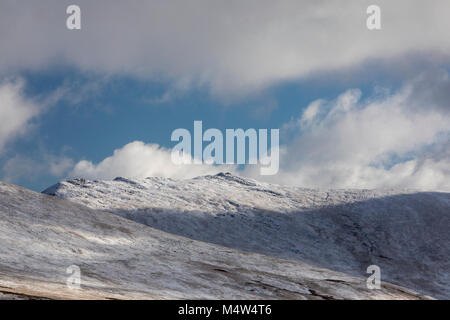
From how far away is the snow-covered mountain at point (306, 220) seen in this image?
6925 cm

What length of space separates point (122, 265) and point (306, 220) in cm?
5547

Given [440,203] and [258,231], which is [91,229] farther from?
[440,203]

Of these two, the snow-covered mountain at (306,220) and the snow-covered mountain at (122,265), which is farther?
the snow-covered mountain at (306,220)

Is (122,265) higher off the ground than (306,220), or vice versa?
(306,220)

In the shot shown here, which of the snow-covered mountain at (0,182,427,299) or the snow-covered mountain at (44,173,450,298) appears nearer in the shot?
the snow-covered mountain at (0,182,427,299)

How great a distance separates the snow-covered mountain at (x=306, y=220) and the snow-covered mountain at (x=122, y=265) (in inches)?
1052

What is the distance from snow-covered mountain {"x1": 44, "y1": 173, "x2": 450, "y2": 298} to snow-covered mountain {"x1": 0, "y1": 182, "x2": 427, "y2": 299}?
26720 millimetres

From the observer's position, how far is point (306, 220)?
8162cm

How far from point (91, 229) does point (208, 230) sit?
34408mm

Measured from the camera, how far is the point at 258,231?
74.8 meters

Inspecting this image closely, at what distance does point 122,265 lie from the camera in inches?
1193

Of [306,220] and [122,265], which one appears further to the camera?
[306,220]

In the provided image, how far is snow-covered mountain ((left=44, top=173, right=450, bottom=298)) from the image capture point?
227 ft
